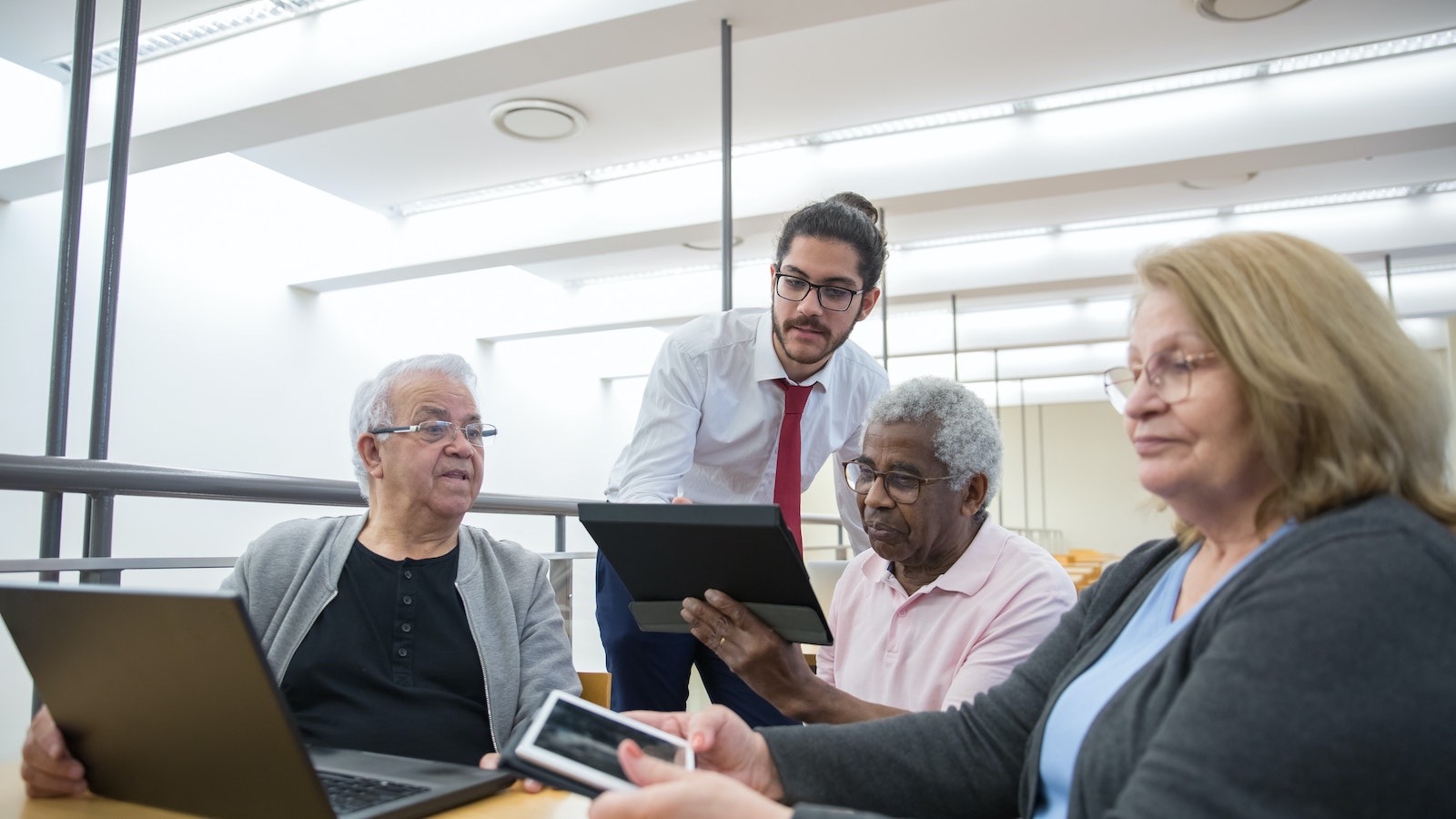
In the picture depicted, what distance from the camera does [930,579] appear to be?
6.06 feet

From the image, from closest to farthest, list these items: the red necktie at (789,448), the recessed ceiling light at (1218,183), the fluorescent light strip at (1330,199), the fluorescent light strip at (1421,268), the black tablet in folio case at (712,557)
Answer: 1. the black tablet in folio case at (712,557)
2. the red necktie at (789,448)
3. the recessed ceiling light at (1218,183)
4. the fluorescent light strip at (1330,199)
5. the fluorescent light strip at (1421,268)

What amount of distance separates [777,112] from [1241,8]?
7.73ft

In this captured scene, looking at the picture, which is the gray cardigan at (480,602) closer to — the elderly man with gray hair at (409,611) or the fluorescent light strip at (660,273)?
the elderly man with gray hair at (409,611)

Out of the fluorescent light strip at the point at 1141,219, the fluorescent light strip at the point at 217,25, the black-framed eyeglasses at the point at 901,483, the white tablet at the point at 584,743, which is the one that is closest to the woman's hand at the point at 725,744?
the white tablet at the point at 584,743

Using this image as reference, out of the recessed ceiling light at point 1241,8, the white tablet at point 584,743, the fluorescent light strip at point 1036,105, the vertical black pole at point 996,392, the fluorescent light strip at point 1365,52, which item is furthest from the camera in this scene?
the vertical black pole at point 996,392

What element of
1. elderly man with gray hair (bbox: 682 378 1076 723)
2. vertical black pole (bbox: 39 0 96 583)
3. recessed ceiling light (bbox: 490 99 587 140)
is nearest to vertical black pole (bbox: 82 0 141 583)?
vertical black pole (bbox: 39 0 96 583)

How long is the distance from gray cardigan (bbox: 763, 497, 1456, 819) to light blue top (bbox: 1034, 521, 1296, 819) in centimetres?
5

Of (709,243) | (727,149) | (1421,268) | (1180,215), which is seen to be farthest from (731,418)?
(1421,268)

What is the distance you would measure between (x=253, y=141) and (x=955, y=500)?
5.06 meters

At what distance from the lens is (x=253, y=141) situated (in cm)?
560

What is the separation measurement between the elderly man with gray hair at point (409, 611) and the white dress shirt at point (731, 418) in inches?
18.6

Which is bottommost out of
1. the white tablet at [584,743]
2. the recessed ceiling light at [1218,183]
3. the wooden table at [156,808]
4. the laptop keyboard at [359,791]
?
the wooden table at [156,808]

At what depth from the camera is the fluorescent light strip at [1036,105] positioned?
514 centimetres

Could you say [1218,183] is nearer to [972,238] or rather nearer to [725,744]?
[972,238]
